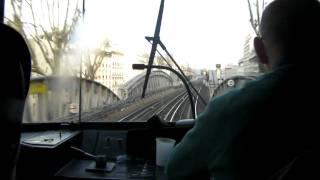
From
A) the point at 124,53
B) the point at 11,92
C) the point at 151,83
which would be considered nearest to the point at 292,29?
the point at 11,92

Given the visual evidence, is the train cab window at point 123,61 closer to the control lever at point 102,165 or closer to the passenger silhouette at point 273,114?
the control lever at point 102,165

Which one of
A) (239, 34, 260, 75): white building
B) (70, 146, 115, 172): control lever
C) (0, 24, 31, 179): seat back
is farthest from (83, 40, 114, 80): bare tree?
(0, 24, 31, 179): seat back

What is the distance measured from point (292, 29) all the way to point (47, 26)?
1537 millimetres

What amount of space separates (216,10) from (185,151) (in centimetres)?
127

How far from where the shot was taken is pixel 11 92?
0.91 m

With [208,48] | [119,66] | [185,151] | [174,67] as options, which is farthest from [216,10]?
[185,151]

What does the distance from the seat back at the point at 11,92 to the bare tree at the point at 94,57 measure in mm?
1023

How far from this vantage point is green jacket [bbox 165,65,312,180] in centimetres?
78

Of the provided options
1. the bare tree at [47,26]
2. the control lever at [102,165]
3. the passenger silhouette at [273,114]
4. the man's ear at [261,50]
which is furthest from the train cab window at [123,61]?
the passenger silhouette at [273,114]

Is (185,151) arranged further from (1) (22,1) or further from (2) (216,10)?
(1) (22,1)

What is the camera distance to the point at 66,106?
6.66ft

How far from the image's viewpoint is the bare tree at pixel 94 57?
2.01 m

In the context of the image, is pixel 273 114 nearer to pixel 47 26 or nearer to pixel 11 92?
pixel 11 92

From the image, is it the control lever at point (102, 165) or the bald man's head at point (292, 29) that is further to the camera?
the control lever at point (102, 165)
